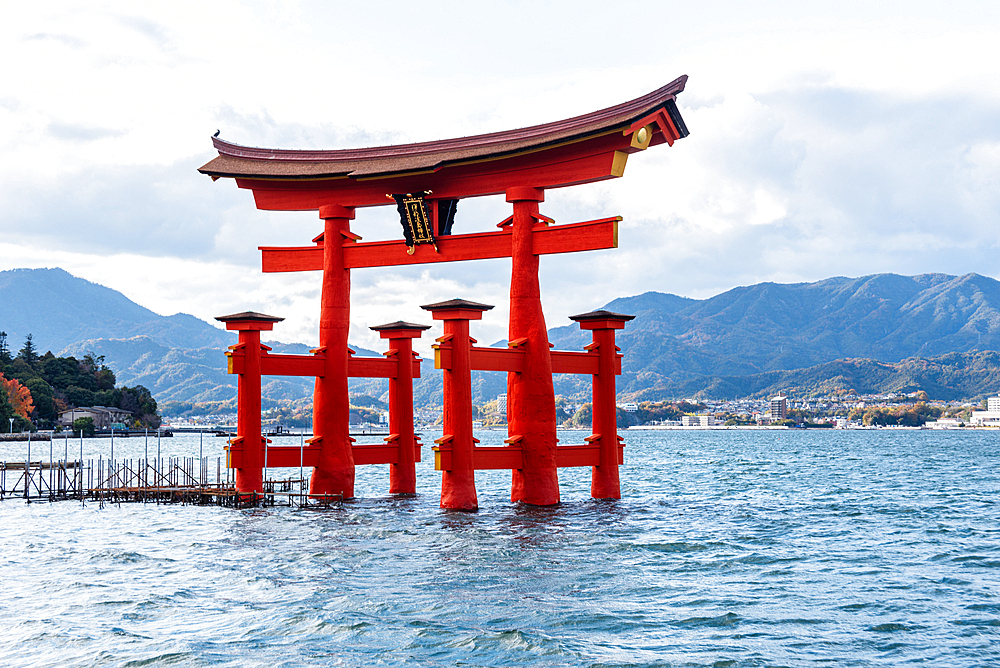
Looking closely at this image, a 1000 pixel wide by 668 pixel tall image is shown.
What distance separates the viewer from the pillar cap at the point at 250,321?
28797 mm

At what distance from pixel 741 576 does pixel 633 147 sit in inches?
493

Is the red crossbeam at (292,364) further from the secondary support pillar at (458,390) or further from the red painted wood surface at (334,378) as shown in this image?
the secondary support pillar at (458,390)

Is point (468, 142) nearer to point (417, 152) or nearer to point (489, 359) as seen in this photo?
point (417, 152)

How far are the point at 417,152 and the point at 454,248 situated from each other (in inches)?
156

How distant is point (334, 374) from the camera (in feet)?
98.9

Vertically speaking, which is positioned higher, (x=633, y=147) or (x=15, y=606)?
(x=633, y=147)

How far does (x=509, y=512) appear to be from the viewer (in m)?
27.6

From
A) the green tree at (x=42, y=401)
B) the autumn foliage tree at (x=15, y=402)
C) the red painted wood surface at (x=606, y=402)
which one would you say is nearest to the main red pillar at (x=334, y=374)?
the red painted wood surface at (x=606, y=402)

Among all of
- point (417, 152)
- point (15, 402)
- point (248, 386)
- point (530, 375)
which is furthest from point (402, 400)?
point (15, 402)

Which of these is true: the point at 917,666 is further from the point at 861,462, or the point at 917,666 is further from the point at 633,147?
the point at 861,462

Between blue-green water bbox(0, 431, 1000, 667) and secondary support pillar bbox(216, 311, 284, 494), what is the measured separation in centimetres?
203

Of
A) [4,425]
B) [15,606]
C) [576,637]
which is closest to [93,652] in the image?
[15,606]

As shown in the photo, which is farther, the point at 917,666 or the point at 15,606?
the point at 15,606

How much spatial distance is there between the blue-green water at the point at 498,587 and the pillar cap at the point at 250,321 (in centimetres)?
628
